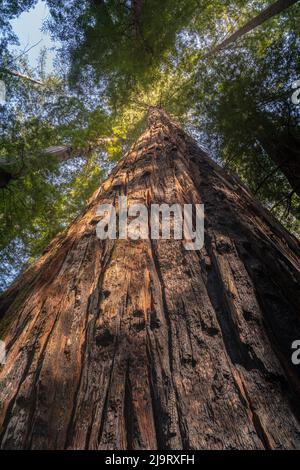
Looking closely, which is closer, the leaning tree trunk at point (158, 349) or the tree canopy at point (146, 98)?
the leaning tree trunk at point (158, 349)

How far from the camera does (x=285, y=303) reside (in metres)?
1.18

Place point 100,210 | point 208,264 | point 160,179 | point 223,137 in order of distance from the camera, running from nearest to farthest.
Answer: point 208,264 → point 100,210 → point 160,179 → point 223,137

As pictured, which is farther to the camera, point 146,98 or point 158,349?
point 146,98

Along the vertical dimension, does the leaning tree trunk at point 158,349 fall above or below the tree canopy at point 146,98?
below

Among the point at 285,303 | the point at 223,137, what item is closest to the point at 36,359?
the point at 285,303

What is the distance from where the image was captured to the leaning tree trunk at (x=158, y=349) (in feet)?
2.55

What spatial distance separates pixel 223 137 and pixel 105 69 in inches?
167

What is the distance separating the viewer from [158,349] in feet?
3.21

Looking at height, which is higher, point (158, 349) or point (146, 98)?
point (146, 98)

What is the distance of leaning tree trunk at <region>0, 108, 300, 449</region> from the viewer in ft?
2.55

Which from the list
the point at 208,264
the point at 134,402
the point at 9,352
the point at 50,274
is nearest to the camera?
the point at 134,402

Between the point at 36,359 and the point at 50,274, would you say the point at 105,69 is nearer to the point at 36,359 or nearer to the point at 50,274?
the point at 50,274

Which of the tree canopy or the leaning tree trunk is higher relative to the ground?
the tree canopy

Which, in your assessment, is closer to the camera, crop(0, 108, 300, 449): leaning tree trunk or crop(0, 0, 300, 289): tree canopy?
crop(0, 108, 300, 449): leaning tree trunk
